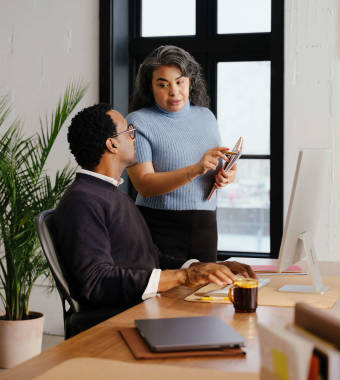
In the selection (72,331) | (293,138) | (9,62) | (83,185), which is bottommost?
(72,331)

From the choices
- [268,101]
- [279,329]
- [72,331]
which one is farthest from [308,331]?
[268,101]

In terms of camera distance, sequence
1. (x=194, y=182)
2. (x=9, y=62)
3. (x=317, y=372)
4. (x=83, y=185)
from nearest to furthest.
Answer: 1. (x=317, y=372)
2. (x=83, y=185)
3. (x=194, y=182)
4. (x=9, y=62)

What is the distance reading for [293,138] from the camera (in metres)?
3.42

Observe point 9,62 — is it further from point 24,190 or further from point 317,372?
point 317,372

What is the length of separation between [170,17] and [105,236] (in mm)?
2416

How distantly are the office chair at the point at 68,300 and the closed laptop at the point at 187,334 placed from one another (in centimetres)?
37

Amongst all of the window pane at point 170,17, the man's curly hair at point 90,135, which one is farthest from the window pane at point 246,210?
the man's curly hair at point 90,135

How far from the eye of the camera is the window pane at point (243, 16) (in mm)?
3693

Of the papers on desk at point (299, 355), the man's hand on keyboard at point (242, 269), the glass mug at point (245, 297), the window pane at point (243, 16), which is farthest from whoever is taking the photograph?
the window pane at point (243, 16)

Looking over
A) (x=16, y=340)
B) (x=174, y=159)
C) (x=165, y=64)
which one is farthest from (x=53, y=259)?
(x=16, y=340)

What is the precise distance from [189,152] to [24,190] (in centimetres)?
129

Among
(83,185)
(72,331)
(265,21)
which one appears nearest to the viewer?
(72,331)

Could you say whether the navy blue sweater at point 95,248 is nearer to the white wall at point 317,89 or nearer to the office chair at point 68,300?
the office chair at point 68,300

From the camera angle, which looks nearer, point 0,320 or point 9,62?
point 0,320
